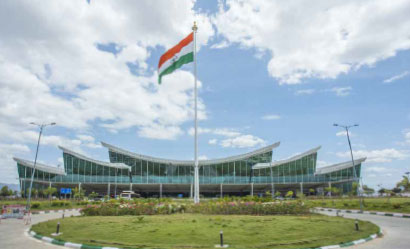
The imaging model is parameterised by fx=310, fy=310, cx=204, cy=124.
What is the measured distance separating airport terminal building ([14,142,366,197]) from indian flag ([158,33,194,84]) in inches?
1345

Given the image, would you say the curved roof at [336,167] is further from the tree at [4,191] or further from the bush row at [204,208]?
the tree at [4,191]

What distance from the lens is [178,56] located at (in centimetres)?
2628

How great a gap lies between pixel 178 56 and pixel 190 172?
36.2m

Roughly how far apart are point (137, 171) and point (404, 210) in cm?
4485

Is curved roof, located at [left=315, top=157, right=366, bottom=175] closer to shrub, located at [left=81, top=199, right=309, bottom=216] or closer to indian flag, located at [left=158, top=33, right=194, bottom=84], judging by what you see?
shrub, located at [left=81, top=199, right=309, bottom=216]

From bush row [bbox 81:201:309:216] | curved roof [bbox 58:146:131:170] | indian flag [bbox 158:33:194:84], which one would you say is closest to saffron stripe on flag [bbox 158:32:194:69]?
indian flag [bbox 158:33:194:84]

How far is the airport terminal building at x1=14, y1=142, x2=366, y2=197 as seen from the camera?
192ft

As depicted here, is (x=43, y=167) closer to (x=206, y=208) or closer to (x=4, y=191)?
(x=4, y=191)

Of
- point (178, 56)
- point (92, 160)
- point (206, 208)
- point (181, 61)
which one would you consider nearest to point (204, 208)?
point (206, 208)

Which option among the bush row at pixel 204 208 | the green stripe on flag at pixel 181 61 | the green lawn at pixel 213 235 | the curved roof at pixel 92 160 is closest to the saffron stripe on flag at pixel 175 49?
the green stripe on flag at pixel 181 61

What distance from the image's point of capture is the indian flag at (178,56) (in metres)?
26.0

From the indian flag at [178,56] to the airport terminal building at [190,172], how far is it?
34169 millimetres

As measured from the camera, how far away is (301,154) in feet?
198

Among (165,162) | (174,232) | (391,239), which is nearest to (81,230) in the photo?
(174,232)
